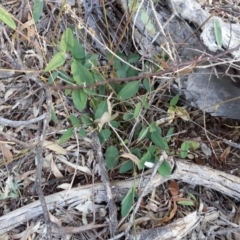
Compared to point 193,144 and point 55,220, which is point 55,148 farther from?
point 193,144

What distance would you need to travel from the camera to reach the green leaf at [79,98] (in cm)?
121

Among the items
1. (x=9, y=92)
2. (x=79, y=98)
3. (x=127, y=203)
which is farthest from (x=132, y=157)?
(x=9, y=92)

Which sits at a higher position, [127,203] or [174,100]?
[174,100]

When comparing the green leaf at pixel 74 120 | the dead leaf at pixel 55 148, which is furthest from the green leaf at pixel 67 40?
the dead leaf at pixel 55 148

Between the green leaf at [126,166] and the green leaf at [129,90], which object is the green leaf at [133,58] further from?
the green leaf at [126,166]

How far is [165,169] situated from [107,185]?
0.18 meters

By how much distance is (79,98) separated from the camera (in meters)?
1.22

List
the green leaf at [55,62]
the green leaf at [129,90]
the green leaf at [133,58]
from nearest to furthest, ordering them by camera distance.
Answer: the green leaf at [55,62] → the green leaf at [129,90] → the green leaf at [133,58]

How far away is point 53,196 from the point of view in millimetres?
1268

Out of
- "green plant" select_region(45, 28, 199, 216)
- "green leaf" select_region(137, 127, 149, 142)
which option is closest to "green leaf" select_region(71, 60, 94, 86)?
"green plant" select_region(45, 28, 199, 216)

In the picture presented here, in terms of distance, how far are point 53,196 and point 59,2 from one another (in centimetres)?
69

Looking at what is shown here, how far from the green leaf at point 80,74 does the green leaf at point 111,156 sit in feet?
0.72

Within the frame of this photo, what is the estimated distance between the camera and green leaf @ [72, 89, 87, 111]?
1212 mm

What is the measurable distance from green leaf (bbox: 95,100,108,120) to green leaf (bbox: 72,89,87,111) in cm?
6
